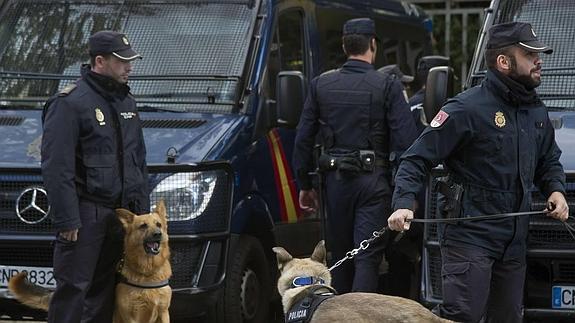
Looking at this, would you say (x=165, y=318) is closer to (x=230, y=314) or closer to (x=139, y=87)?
(x=230, y=314)

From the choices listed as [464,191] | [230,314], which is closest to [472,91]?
[464,191]

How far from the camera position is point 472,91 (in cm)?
566

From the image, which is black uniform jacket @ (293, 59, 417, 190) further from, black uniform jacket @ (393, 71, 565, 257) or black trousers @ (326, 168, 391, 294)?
black uniform jacket @ (393, 71, 565, 257)

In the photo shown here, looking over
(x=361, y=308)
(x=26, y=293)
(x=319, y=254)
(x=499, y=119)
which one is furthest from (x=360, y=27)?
(x=361, y=308)

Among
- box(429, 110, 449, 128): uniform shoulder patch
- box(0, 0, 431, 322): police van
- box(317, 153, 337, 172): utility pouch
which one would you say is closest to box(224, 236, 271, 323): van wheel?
A: box(0, 0, 431, 322): police van

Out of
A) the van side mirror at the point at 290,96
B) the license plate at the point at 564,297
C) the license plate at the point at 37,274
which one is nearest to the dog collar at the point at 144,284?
the license plate at the point at 37,274

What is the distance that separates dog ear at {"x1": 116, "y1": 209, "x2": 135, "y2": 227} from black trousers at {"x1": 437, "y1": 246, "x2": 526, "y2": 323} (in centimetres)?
174

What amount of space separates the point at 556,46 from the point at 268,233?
2.16 m

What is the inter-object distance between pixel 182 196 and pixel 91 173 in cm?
100

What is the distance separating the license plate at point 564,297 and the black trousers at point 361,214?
4.35 ft

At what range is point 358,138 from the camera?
755 cm

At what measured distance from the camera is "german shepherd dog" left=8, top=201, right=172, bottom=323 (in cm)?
666

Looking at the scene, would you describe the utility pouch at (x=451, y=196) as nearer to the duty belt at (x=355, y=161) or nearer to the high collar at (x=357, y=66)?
the duty belt at (x=355, y=161)

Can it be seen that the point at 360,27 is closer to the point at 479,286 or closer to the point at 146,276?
the point at 146,276
